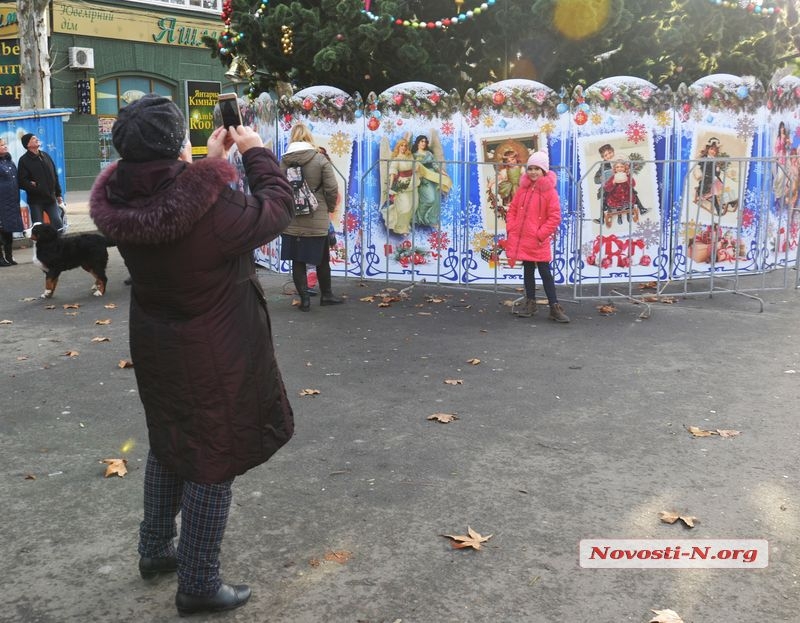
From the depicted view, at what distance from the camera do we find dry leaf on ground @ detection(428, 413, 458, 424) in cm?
574

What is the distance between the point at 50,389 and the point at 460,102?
20.9 feet

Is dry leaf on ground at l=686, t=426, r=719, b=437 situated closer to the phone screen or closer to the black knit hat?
the phone screen

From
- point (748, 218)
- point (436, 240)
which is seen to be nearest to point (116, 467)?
point (436, 240)

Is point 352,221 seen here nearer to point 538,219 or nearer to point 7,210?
point 538,219

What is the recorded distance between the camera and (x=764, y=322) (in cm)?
880

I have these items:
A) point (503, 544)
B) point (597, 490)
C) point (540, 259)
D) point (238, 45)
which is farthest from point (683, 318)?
point (238, 45)

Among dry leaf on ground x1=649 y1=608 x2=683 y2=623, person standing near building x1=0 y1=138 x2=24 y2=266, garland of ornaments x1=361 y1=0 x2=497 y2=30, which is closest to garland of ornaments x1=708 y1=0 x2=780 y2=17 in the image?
garland of ornaments x1=361 y1=0 x2=497 y2=30

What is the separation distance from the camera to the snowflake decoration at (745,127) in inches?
436

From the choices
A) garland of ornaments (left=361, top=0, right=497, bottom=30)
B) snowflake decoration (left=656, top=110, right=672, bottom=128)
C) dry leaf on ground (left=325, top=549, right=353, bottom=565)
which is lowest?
dry leaf on ground (left=325, top=549, right=353, bottom=565)

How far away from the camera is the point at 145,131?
3.09m

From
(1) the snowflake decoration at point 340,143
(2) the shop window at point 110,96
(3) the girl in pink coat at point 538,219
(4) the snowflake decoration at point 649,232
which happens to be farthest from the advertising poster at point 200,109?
(3) the girl in pink coat at point 538,219

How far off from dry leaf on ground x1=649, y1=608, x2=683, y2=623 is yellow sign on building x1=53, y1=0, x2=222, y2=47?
82.0ft

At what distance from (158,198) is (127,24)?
27.0 m

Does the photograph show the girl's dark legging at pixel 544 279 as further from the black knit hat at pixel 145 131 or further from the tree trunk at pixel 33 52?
the tree trunk at pixel 33 52
